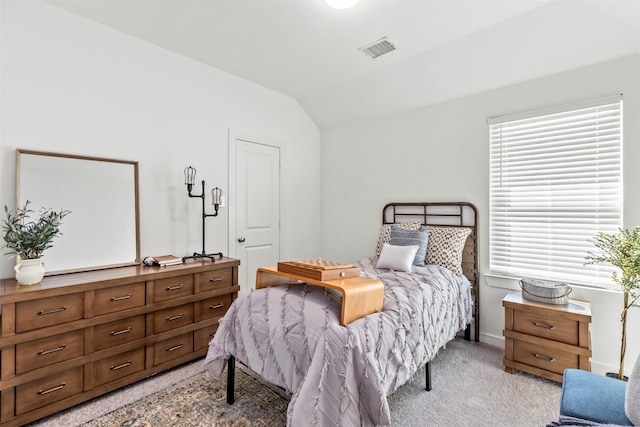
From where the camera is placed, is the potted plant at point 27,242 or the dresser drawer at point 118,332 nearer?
the potted plant at point 27,242

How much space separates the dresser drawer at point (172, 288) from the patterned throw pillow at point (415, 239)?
201cm

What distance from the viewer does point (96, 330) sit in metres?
2.16

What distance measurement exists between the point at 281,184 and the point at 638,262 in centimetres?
343

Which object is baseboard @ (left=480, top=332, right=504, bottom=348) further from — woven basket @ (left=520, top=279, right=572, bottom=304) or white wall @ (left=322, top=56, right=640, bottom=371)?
woven basket @ (left=520, top=279, right=572, bottom=304)

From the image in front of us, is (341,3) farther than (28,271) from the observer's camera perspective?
Yes

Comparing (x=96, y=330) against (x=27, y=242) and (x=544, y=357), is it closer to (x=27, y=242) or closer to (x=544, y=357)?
(x=27, y=242)

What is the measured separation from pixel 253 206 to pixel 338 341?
102 inches

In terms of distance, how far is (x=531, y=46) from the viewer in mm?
2607

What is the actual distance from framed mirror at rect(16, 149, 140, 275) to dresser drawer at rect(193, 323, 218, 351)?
0.85m

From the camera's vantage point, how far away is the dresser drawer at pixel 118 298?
2.18 metres

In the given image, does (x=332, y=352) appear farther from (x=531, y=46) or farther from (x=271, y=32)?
(x=531, y=46)

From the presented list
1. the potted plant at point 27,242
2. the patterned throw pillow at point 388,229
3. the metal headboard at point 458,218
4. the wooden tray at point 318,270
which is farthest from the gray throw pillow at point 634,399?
the potted plant at point 27,242

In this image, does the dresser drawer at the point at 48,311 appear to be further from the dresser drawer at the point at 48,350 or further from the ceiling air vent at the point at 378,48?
the ceiling air vent at the point at 378,48

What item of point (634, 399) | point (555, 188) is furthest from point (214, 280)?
point (555, 188)
